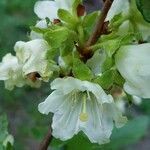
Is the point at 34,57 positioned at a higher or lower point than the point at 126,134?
higher

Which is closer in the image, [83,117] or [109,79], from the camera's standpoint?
[109,79]

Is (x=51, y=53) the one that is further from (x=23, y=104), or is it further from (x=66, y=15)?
(x=23, y=104)

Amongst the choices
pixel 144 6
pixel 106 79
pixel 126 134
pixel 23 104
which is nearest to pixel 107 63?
pixel 106 79

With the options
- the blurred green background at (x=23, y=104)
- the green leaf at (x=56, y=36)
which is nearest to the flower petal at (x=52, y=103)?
the green leaf at (x=56, y=36)

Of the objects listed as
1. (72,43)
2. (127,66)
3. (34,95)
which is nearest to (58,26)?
(72,43)

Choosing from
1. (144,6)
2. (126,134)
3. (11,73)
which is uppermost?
(144,6)

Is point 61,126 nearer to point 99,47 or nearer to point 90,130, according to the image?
point 90,130

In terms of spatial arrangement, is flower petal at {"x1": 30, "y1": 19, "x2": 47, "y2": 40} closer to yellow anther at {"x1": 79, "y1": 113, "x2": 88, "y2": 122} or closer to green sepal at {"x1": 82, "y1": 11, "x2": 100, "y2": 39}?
green sepal at {"x1": 82, "y1": 11, "x2": 100, "y2": 39}
